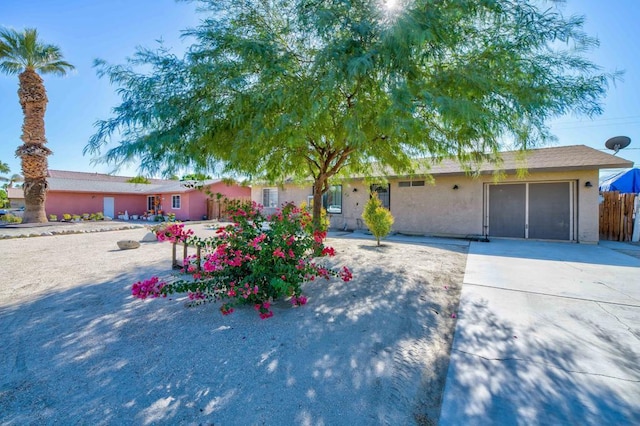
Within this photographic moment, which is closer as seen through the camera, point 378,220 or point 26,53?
point 378,220

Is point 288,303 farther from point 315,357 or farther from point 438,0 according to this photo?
point 438,0

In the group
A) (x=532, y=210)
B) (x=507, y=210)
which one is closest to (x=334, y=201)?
(x=507, y=210)

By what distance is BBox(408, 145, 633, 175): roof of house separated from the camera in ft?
31.0

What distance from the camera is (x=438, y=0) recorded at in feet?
12.8

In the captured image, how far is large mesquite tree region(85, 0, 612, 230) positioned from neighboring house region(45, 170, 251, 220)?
17.2m

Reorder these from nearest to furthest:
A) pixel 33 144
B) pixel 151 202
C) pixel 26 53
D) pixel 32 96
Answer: pixel 26 53 → pixel 32 96 → pixel 33 144 → pixel 151 202

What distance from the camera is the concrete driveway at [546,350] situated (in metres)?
2.13

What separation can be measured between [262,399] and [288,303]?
2.04 metres

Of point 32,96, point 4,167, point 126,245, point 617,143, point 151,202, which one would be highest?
point 32,96

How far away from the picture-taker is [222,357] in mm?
2803

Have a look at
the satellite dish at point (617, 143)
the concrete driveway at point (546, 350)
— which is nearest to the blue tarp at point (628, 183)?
the satellite dish at point (617, 143)

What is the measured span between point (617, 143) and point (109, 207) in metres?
34.4

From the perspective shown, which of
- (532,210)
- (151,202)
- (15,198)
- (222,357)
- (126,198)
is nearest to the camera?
(222,357)

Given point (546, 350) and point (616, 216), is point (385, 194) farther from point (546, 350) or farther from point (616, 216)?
point (546, 350)
